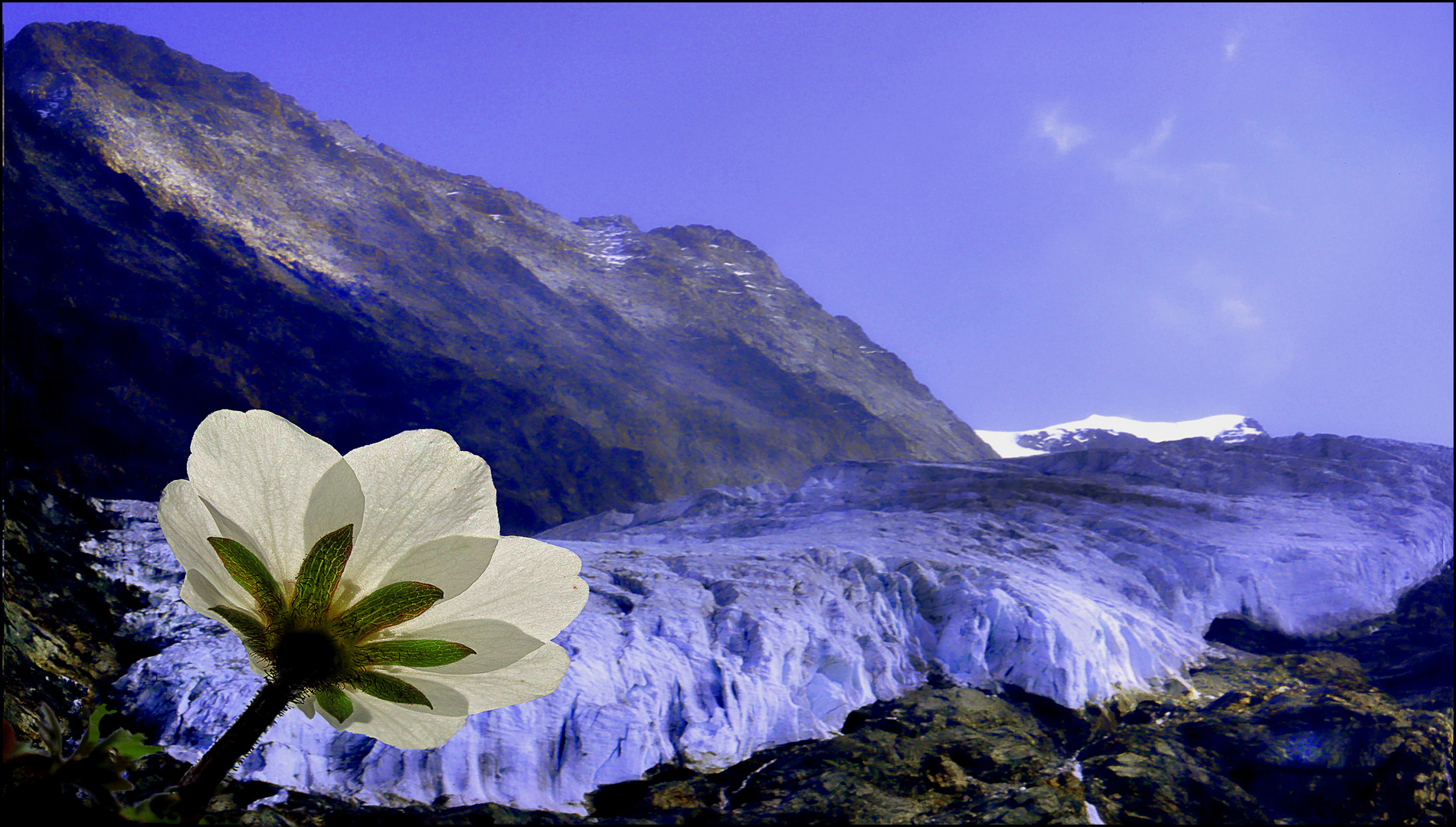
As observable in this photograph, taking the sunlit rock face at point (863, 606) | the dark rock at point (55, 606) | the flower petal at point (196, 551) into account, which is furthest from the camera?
the sunlit rock face at point (863, 606)

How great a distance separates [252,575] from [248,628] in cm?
3

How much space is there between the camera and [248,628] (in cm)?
37

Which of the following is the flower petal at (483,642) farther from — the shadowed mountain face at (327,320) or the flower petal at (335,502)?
the shadowed mountain face at (327,320)

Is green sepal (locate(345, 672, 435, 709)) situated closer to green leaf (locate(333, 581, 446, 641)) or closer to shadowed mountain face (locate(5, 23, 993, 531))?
green leaf (locate(333, 581, 446, 641))

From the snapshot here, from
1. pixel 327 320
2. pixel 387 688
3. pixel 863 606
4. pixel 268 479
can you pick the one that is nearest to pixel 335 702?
pixel 387 688

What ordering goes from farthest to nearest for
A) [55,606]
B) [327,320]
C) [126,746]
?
1. [327,320]
2. [55,606]
3. [126,746]

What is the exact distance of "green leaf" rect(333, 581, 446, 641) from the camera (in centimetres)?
38

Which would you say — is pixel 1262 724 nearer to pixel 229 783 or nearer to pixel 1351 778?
pixel 1351 778

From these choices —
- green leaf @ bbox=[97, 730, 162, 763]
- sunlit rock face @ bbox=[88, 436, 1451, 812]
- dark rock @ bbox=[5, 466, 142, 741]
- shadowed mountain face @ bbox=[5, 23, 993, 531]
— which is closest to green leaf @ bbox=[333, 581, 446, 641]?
Answer: green leaf @ bbox=[97, 730, 162, 763]

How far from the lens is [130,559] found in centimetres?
503

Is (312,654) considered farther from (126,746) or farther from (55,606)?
(55,606)

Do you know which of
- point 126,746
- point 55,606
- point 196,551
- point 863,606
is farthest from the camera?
point 863,606

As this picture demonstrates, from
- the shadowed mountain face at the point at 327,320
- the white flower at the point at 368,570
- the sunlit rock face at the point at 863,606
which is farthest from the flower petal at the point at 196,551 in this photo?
the shadowed mountain face at the point at 327,320

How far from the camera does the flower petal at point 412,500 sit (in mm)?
388
